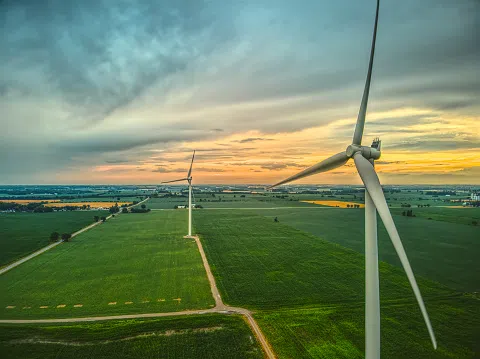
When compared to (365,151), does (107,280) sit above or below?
below

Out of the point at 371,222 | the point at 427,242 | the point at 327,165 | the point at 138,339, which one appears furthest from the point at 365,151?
the point at 427,242

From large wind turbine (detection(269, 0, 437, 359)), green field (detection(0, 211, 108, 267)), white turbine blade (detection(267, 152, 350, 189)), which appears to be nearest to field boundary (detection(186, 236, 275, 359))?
large wind turbine (detection(269, 0, 437, 359))

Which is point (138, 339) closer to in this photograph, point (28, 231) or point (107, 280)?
point (107, 280)

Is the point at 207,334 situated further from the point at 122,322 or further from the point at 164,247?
the point at 164,247

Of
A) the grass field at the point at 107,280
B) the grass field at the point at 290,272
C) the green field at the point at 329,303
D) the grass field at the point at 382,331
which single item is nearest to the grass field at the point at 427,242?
the grass field at the point at 290,272

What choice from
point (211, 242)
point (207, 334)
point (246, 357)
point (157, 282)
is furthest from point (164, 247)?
point (246, 357)

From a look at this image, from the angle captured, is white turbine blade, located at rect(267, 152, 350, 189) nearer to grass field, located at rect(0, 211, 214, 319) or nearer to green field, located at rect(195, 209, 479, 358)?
green field, located at rect(195, 209, 479, 358)

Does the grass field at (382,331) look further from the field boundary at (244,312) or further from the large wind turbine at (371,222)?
the large wind turbine at (371,222)
